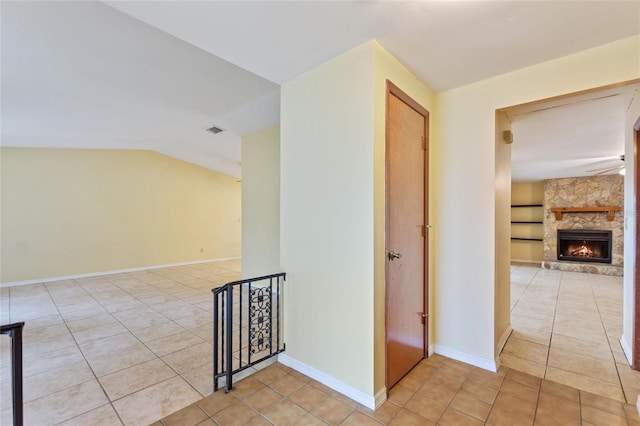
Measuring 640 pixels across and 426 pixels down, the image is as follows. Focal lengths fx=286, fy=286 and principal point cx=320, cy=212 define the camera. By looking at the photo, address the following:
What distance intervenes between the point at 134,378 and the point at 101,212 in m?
5.73


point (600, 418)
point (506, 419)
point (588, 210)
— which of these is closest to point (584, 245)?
point (588, 210)

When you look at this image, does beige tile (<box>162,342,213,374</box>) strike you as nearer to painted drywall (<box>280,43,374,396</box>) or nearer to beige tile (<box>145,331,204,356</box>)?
beige tile (<box>145,331,204,356</box>)

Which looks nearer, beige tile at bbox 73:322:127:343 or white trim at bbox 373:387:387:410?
white trim at bbox 373:387:387:410

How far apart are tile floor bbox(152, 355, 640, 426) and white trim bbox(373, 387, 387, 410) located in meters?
0.03

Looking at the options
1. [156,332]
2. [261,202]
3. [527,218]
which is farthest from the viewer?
[527,218]

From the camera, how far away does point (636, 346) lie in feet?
7.92

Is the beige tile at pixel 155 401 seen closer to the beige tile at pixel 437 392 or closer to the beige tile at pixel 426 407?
the beige tile at pixel 426 407

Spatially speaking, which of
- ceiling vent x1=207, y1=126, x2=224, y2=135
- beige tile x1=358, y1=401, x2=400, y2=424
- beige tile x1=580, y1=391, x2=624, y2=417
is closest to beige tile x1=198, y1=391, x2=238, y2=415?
beige tile x1=358, y1=401, x2=400, y2=424

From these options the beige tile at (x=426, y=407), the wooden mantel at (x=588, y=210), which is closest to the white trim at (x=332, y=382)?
the beige tile at (x=426, y=407)

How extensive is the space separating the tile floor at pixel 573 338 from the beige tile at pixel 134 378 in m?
2.99

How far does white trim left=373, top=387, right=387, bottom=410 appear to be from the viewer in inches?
76.8

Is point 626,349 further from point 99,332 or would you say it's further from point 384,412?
point 99,332

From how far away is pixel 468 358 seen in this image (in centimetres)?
254

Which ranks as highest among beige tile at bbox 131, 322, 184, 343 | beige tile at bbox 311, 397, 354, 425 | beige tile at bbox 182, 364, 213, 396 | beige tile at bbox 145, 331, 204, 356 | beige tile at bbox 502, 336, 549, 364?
beige tile at bbox 311, 397, 354, 425
